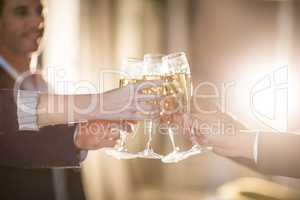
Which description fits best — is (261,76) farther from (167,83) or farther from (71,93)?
(71,93)

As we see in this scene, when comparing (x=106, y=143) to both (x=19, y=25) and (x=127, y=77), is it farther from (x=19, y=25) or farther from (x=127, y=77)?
(x=19, y=25)

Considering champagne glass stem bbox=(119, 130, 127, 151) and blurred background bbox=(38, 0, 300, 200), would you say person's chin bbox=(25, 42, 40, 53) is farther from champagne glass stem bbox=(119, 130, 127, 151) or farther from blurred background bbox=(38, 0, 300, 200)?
champagne glass stem bbox=(119, 130, 127, 151)

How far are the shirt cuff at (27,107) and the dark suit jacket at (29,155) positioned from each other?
0.02 m

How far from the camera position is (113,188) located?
118 cm

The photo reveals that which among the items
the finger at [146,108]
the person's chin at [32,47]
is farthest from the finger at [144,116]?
the person's chin at [32,47]

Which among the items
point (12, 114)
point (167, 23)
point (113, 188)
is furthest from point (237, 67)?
point (12, 114)

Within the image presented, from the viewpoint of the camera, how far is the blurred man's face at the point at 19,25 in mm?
998

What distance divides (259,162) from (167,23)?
1.36ft

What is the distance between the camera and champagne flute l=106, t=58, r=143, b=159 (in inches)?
37.3

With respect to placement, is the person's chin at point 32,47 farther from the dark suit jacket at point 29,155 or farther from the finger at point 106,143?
the finger at point 106,143

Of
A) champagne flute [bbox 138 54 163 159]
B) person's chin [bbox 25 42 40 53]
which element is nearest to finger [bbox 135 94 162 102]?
champagne flute [bbox 138 54 163 159]

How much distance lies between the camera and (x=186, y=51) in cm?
112


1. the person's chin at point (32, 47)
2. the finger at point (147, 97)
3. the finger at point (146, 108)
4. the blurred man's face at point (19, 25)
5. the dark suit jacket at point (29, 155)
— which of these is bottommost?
the dark suit jacket at point (29, 155)

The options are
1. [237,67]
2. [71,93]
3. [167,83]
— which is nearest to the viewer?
[167,83]
